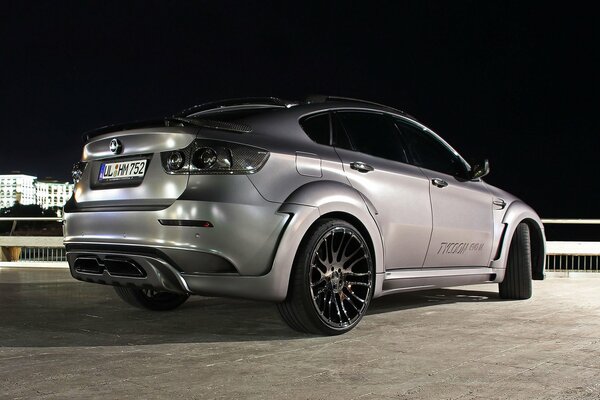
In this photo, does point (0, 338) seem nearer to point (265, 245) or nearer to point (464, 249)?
point (265, 245)

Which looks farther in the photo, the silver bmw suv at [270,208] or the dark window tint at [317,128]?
the dark window tint at [317,128]

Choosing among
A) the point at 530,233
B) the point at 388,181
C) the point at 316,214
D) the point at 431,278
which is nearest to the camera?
the point at 316,214

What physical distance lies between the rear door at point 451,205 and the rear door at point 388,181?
0.15 meters

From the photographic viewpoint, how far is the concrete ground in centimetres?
360

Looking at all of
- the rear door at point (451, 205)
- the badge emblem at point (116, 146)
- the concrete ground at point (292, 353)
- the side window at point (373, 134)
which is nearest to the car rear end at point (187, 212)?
the badge emblem at point (116, 146)

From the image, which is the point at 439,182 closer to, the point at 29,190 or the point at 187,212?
the point at 187,212

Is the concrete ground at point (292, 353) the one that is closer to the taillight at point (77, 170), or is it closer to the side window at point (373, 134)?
the taillight at point (77, 170)

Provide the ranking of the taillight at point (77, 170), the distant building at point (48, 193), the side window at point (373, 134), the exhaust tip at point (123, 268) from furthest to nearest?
the distant building at point (48, 193) < the side window at point (373, 134) < the taillight at point (77, 170) < the exhaust tip at point (123, 268)

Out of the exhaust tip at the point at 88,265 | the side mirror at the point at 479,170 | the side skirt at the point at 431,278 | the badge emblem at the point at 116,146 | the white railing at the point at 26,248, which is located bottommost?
the white railing at the point at 26,248

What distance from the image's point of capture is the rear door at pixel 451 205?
6.29 meters

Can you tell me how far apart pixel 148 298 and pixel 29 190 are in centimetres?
19515

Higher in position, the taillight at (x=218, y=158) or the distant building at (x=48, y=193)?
the taillight at (x=218, y=158)

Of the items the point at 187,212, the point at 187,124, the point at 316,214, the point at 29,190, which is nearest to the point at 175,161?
the point at 187,124

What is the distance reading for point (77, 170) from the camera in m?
5.62
